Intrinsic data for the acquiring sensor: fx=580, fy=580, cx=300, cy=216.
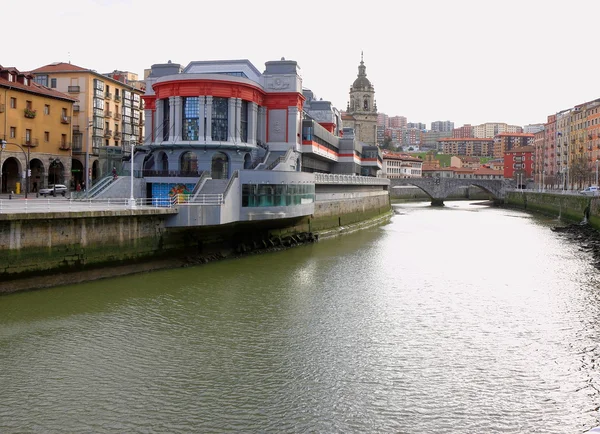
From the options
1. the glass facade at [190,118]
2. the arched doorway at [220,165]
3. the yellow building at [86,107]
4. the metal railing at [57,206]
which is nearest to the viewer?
the metal railing at [57,206]

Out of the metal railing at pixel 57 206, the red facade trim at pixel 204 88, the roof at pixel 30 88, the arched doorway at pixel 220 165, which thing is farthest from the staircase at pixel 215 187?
the roof at pixel 30 88

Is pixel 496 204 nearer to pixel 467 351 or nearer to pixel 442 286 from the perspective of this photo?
pixel 442 286

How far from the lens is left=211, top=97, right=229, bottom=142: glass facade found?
4544cm

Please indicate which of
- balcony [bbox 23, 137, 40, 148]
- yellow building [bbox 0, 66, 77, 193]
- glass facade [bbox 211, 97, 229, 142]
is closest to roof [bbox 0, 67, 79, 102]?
yellow building [bbox 0, 66, 77, 193]

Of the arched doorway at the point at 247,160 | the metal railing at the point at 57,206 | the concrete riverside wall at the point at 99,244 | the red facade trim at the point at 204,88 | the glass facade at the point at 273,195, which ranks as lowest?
the concrete riverside wall at the point at 99,244

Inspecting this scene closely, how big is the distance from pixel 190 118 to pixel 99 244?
2084cm

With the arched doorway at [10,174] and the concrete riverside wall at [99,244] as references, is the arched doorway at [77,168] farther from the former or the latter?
the concrete riverside wall at [99,244]

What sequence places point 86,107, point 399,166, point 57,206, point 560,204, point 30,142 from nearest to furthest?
point 57,206 < point 30,142 < point 86,107 < point 560,204 < point 399,166

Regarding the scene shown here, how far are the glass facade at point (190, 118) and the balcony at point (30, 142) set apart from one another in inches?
596

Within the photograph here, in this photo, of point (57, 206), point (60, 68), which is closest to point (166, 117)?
point (57, 206)

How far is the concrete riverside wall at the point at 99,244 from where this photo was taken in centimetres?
2330

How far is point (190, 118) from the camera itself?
45.3 meters

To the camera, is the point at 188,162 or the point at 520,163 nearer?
the point at 188,162

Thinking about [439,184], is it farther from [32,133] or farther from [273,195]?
[273,195]
